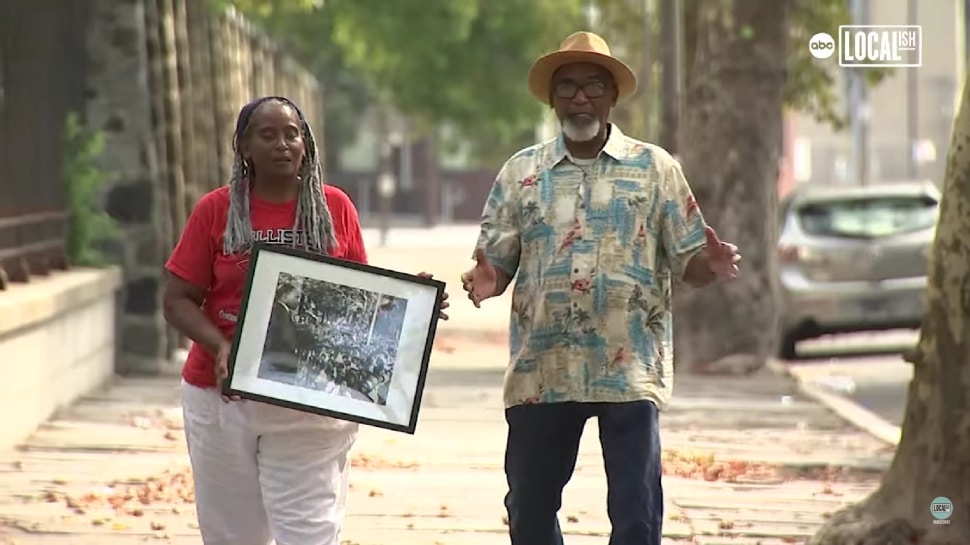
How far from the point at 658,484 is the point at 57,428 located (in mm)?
5986

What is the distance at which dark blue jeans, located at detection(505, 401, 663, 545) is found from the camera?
211 inches

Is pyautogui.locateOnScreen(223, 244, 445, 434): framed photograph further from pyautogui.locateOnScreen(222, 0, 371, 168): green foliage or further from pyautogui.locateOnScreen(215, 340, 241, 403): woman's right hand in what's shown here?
pyautogui.locateOnScreen(222, 0, 371, 168): green foliage

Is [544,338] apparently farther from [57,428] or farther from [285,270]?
[57,428]

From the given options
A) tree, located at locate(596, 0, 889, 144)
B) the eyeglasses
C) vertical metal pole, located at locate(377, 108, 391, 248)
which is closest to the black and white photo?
the eyeglasses

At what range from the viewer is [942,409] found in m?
6.62

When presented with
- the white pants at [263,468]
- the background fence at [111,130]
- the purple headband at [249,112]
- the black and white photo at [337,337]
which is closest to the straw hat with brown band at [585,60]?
the purple headband at [249,112]

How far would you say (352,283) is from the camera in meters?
5.22

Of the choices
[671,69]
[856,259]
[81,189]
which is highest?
[671,69]

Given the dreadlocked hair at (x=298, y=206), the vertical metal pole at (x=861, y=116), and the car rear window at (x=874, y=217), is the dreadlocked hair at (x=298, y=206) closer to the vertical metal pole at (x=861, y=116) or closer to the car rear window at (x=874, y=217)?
the car rear window at (x=874, y=217)

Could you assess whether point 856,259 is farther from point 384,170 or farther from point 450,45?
point 384,170

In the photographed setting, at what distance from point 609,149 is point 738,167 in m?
10.0

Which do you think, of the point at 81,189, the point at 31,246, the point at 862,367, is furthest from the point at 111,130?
the point at 862,367

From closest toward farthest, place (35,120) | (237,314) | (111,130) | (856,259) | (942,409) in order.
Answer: (237,314) → (942,409) → (35,120) → (111,130) → (856,259)

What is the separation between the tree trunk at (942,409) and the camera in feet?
21.4
